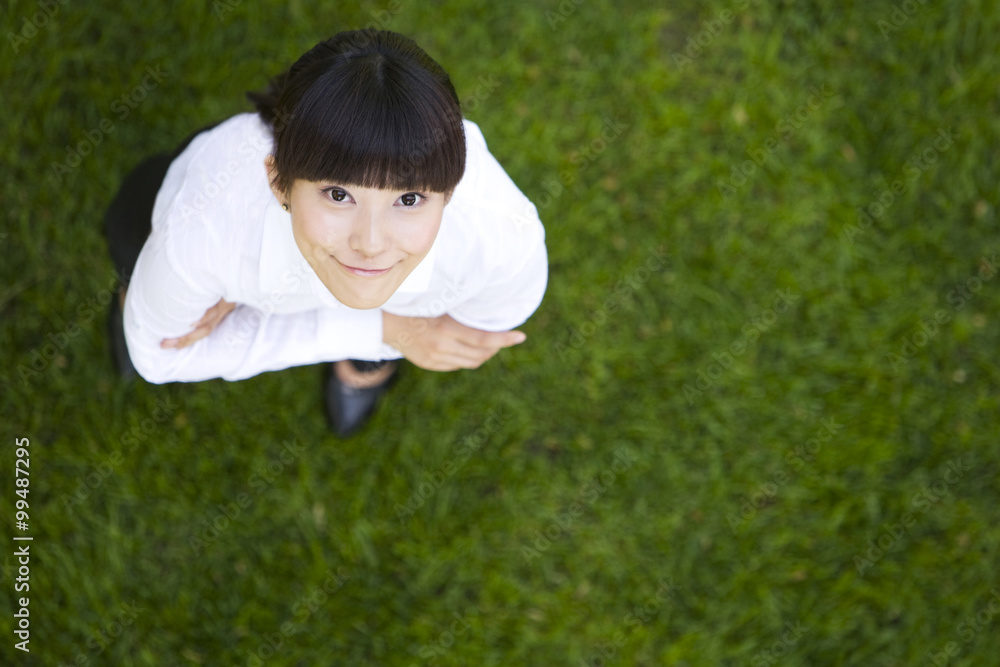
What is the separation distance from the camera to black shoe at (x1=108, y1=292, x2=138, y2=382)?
248 centimetres

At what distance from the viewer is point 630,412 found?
2762 mm

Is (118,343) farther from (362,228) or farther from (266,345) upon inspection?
(362,228)

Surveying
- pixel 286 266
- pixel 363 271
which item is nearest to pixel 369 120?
pixel 363 271

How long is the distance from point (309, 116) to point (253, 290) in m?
0.55

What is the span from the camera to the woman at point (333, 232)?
4.16 ft

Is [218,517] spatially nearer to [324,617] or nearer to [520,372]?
[324,617]

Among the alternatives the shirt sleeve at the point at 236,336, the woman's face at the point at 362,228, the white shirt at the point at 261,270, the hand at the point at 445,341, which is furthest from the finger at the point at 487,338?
the woman's face at the point at 362,228

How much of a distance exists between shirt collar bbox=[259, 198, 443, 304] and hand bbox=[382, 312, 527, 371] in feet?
1.14

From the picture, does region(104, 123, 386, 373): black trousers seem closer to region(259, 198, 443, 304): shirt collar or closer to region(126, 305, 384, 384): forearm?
region(126, 305, 384, 384): forearm

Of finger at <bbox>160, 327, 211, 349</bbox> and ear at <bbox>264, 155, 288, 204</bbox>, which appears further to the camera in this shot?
finger at <bbox>160, 327, 211, 349</bbox>

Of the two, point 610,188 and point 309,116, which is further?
point 610,188

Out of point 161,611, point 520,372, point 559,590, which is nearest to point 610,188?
point 520,372

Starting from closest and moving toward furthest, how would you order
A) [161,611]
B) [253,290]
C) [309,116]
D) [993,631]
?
[309,116] < [253,290] < [161,611] < [993,631]

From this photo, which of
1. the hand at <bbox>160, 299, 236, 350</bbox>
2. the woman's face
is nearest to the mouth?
the woman's face
